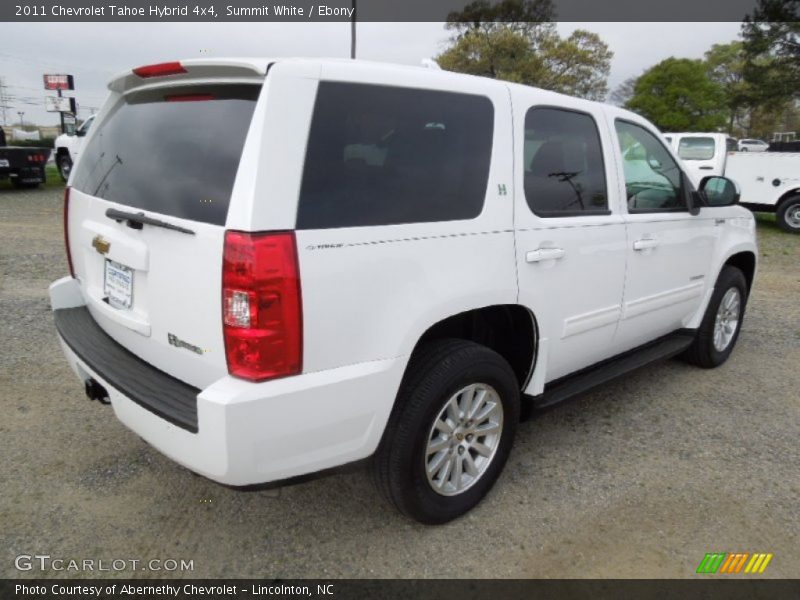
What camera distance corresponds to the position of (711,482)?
2.93 metres

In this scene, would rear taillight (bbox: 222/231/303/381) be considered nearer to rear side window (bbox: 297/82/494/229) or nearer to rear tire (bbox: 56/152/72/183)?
rear side window (bbox: 297/82/494/229)

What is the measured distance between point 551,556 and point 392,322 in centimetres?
123

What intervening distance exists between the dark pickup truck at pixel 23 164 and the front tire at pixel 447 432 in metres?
15.8

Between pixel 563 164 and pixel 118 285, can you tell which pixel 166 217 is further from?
pixel 563 164

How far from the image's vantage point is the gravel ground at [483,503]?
2.37m

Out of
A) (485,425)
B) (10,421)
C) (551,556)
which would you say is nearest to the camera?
(551,556)

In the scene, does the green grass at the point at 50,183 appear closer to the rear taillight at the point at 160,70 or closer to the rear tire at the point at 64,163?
the rear tire at the point at 64,163

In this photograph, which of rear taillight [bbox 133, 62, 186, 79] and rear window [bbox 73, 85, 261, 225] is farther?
rear taillight [bbox 133, 62, 186, 79]

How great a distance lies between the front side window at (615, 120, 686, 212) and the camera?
3.29 metres

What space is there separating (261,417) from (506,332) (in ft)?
4.70

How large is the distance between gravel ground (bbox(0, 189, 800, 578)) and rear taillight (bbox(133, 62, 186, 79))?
1885 mm

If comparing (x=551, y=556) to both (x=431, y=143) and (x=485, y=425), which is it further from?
(x=431, y=143)

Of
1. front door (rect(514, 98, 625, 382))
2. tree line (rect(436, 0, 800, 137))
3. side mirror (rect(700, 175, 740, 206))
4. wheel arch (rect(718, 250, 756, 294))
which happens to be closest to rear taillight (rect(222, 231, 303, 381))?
front door (rect(514, 98, 625, 382))
